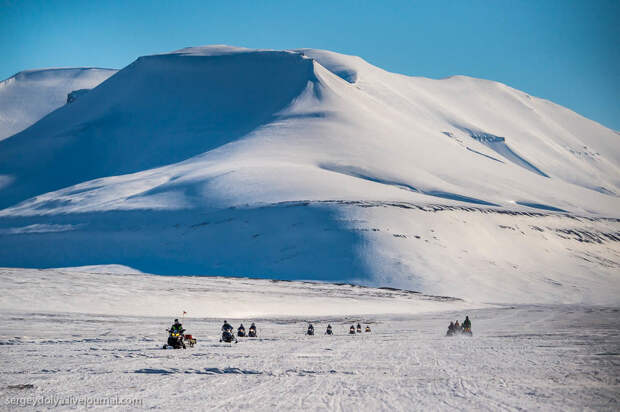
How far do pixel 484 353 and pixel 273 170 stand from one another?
272ft

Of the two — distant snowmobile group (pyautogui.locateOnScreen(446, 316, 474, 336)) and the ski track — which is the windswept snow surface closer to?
the ski track

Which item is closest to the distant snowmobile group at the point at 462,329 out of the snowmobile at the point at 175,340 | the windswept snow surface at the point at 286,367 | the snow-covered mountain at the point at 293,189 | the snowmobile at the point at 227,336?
the windswept snow surface at the point at 286,367

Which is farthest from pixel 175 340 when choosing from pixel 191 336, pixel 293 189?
pixel 293 189

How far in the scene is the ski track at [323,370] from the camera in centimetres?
1331

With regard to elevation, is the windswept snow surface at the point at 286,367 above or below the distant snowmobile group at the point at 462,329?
below

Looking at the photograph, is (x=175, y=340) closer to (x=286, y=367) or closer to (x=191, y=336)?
(x=191, y=336)

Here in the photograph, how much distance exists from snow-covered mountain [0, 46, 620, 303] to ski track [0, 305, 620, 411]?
48882mm

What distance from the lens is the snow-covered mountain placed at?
82.7 metres

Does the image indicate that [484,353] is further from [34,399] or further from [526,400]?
[34,399]

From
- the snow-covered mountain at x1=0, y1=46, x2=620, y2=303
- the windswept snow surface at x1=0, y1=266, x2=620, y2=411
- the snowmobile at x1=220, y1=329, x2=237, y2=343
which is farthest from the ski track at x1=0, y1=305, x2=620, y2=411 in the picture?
the snow-covered mountain at x1=0, y1=46, x2=620, y2=303

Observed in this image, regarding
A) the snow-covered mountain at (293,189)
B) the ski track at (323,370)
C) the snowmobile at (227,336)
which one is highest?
the snow-covered mountain at (293,189)

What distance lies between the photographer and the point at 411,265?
78.6 m

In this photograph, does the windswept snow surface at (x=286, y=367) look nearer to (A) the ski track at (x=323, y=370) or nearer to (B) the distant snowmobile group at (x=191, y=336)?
(A) the ski track at (x=323, y=370)

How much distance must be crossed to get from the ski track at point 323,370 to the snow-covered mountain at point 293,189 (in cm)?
4888
